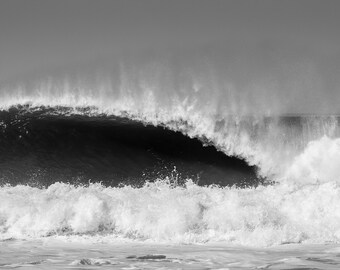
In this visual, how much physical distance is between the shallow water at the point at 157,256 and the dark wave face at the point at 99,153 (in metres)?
4.38

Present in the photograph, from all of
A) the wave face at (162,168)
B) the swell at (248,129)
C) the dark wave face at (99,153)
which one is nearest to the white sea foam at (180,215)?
the wave face at (162,168)

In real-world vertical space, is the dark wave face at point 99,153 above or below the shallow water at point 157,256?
above

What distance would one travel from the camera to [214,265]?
5.93 meters

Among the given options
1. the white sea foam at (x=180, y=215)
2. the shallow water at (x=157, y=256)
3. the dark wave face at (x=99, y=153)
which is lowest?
the shallow water at (x=157, y=256)

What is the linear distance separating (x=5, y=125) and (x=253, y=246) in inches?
358

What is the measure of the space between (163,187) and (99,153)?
12.2 ft

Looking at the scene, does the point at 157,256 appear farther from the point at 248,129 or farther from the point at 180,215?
the point at 248,129

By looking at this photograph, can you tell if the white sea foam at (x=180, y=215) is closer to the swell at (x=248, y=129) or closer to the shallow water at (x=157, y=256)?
the shallow water at (x=157, y=256)

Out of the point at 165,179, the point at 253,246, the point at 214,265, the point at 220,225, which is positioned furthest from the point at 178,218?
the point at 165,179

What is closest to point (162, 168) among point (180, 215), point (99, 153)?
point (99, 153)

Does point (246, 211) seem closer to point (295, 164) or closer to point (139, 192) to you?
point (139, 192)

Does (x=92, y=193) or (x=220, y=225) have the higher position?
(x=92, y=193)

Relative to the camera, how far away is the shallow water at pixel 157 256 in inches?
232

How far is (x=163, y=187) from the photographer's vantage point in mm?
9844
